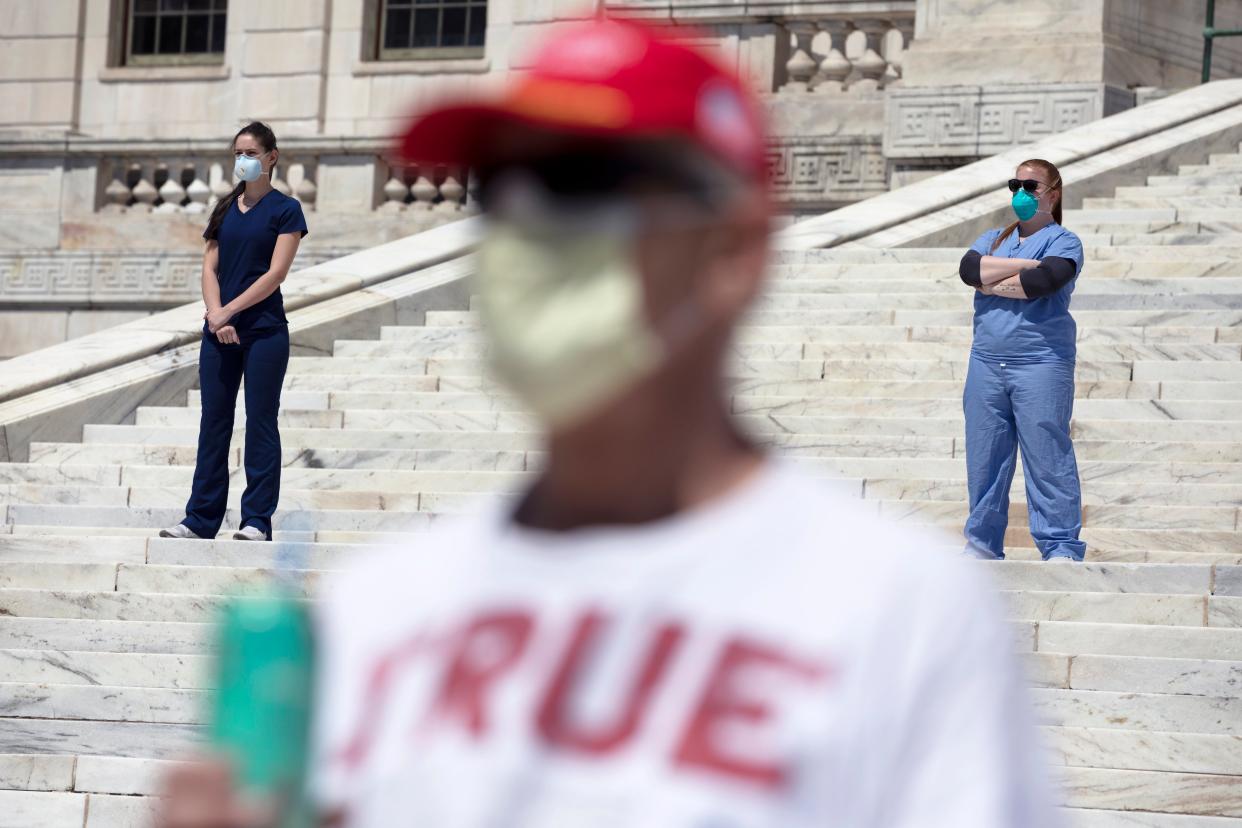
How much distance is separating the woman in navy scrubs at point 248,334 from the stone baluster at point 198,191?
10.2m

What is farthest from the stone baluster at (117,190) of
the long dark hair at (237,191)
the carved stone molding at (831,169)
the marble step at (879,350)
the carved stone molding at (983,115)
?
the long dark hair at (237,191)

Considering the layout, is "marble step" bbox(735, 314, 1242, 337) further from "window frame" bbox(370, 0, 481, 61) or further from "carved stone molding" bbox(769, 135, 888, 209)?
"window frame" bbox(370, 0, 481, 61)

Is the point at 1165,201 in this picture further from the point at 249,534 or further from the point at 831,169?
the point at 249,534

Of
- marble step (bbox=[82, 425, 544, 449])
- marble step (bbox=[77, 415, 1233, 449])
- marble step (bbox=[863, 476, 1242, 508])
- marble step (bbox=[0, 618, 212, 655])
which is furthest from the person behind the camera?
marble step (bbox=[82, 425, 544, 449])

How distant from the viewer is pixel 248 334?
28.8ft

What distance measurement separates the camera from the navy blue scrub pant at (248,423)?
8.73m

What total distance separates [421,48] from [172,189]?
4.37m

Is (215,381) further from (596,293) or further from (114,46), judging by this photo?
(114,46)

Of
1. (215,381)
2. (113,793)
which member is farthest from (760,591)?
(215,381)

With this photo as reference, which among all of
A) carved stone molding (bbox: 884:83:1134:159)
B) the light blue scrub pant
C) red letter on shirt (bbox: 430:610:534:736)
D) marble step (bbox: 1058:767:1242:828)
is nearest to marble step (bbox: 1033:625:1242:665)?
the light blue scrub pant

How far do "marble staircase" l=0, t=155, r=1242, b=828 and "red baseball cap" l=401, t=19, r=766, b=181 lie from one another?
374cm

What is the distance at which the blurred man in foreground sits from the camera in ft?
4.89

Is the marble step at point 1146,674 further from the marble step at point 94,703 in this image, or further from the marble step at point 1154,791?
the marble step at point 94,703

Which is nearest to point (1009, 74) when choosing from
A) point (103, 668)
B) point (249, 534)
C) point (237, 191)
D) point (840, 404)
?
point (840, 404)
